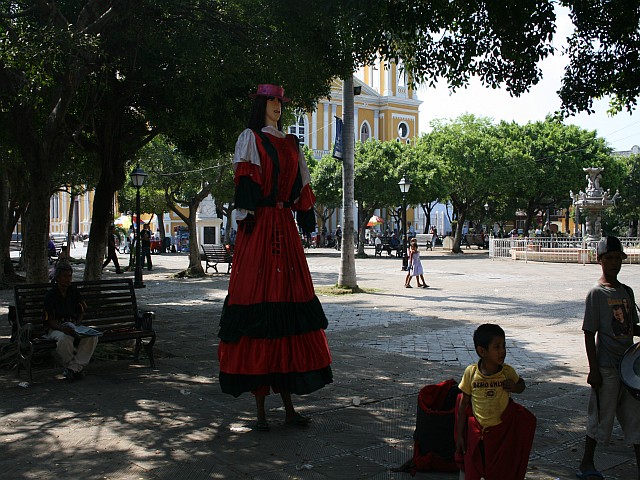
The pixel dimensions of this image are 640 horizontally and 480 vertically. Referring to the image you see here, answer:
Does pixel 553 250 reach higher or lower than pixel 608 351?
higher

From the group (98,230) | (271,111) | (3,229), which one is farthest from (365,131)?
(271,111)

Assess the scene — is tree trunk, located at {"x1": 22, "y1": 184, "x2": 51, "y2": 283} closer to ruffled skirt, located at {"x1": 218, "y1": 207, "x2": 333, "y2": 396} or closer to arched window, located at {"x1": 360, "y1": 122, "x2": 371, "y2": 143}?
ruffled skirt, located at {"x1": 218, "y1": 207, "x2": 333, "y2": 396}

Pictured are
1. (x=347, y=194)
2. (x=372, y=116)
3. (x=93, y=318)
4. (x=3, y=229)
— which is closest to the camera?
(x=93, y=318)

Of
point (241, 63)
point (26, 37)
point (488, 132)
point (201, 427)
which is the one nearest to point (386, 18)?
point (241, 63)

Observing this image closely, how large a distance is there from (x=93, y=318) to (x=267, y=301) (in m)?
3.30

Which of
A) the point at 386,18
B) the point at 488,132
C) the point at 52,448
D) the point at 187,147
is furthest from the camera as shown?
the point at 488,132

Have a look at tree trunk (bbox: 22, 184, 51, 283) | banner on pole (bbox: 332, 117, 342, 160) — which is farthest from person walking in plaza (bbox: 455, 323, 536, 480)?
banner on pole (bbox: 332, 117, 342, 160)

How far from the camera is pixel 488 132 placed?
4522 centimetres

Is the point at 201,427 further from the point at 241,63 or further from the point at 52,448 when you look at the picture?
the point at 241,63

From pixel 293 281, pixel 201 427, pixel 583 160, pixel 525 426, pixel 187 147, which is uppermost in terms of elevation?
pixel 583 160

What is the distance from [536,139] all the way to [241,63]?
129ft

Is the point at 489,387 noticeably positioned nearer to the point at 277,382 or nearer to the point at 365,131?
the point at 277,382

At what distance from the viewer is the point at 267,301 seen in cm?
499

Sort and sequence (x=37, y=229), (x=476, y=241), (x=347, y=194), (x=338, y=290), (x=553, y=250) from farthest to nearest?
(x=476, y=241)
(x=553, y=250)
(x=338, y=290)
(x=347, y=194)
(x=37, y=229)
